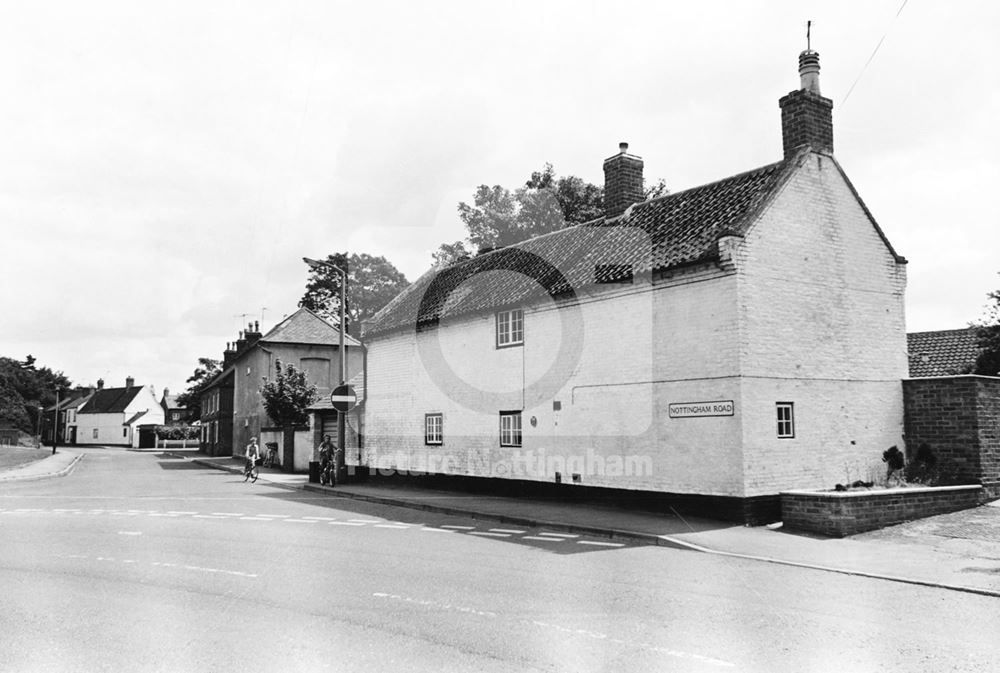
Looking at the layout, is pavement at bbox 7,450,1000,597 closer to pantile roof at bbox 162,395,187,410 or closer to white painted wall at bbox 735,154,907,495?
white painted wall at bbox 735,154,907,495

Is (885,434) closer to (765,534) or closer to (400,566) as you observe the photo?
(765,534)

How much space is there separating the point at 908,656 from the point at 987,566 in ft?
17.3

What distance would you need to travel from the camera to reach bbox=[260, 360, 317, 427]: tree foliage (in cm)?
3853

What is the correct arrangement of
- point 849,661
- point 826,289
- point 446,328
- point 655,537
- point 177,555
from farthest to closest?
point 446,328
point 826,289
point 655,537
point 177,555
point 849,661

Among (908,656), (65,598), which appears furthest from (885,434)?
(65,598)

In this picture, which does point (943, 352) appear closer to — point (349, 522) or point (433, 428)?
point (433, 428)

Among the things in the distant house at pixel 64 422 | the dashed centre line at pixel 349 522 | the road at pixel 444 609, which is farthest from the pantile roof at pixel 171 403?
the road at pixel 444 609

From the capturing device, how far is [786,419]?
49.8 ft

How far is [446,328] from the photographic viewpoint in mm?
23078

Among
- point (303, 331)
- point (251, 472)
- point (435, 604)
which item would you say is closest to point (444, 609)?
point (435, 604)

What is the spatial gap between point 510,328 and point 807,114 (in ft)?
29.2

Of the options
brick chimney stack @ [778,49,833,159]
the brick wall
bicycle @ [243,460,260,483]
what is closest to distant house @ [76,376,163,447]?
bicycle @ [243,460,260,483]

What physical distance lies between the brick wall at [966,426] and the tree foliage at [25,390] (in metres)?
74.1

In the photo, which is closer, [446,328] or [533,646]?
[533,646]
